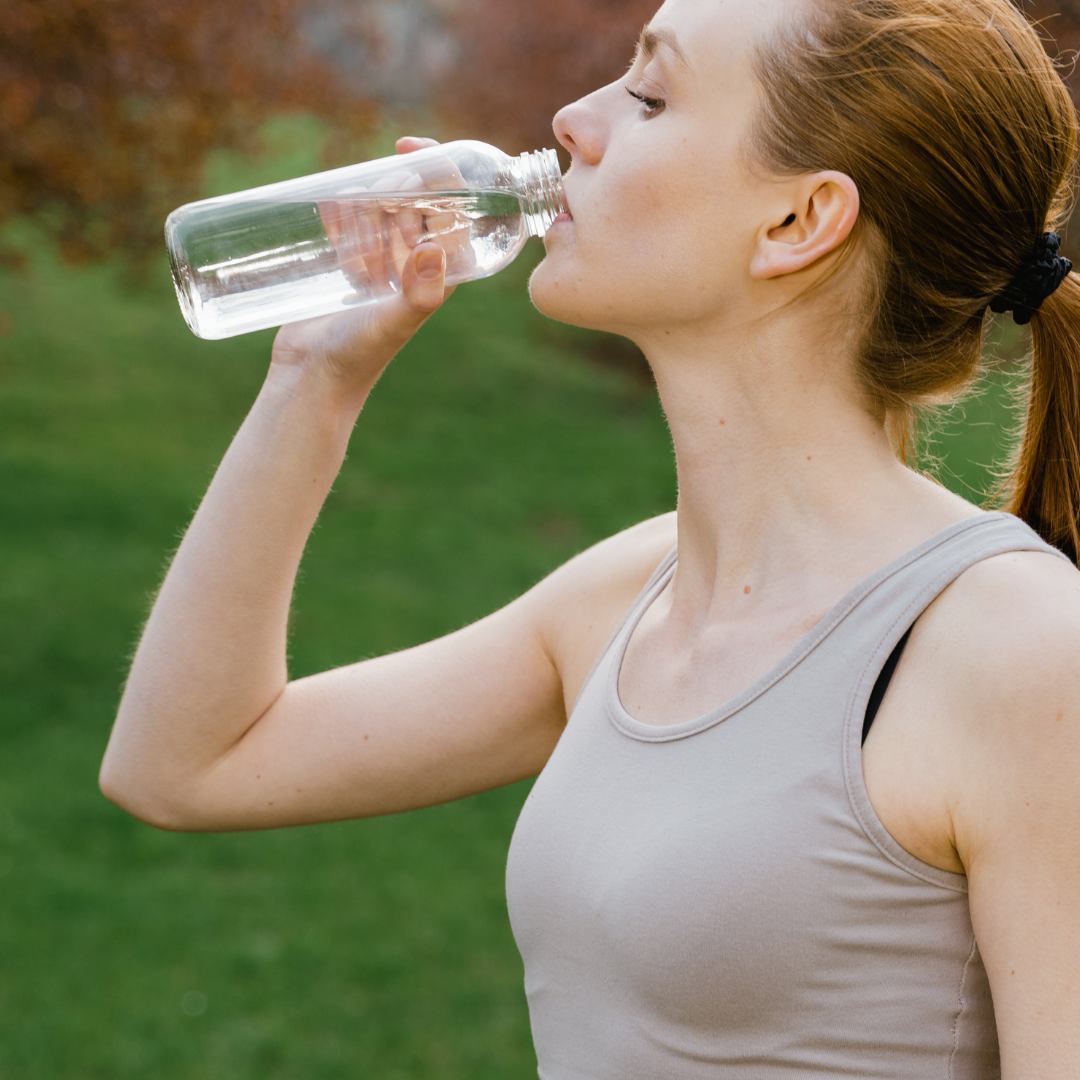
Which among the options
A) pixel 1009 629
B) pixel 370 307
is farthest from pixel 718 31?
pixel 1009 629

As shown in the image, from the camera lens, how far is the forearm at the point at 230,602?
1.99 meters

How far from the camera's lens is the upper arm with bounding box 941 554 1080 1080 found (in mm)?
1273

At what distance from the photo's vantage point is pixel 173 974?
465 cm

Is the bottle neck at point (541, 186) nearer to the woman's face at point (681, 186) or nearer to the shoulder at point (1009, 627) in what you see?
the woman's face at point (681, 186)

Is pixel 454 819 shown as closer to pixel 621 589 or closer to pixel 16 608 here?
pixel 16 608

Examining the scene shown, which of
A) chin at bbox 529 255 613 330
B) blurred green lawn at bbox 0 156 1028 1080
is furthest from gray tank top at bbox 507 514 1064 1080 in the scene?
blurred green lawn at bbox 0 156 1028 1080

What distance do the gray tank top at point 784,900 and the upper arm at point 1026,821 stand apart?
0.09 m

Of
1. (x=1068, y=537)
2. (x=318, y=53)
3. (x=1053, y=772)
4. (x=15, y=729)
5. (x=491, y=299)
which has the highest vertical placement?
(x=1053, y=772)

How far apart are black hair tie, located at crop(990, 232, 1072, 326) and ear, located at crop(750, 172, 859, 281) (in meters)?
0.26

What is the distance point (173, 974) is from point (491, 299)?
40.0 feet

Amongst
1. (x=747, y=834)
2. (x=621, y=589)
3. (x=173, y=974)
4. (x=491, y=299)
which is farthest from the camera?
(x=491, y=299)

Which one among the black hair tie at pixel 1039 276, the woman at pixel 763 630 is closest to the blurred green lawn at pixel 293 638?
the black hair tie at pixel 1039 276

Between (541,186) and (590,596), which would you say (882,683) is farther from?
(541,186)

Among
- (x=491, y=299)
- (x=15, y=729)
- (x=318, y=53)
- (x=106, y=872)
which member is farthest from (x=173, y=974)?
(x=491, y=299)
